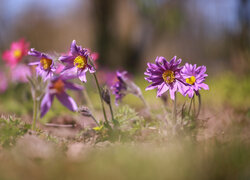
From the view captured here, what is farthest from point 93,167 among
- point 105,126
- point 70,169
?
point 105,126

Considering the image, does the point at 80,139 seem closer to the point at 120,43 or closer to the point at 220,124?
the point at 220,124

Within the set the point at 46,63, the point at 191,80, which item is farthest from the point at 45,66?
the point at 191,80

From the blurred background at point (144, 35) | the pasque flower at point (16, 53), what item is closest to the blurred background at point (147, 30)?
the blurred background at point (144, 35)

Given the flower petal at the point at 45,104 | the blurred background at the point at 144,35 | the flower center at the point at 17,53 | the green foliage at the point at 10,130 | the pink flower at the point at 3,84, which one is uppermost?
the blurred background at the point at 144,35

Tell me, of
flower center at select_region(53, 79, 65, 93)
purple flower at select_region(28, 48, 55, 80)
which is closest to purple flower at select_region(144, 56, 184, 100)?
flower center at select_region(53, 79, 65, 93)

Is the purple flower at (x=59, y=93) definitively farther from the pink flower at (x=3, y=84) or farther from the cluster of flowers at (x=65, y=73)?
the pink flower at (x=3, y=84)

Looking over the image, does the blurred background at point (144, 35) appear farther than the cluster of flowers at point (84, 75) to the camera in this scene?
Yes
